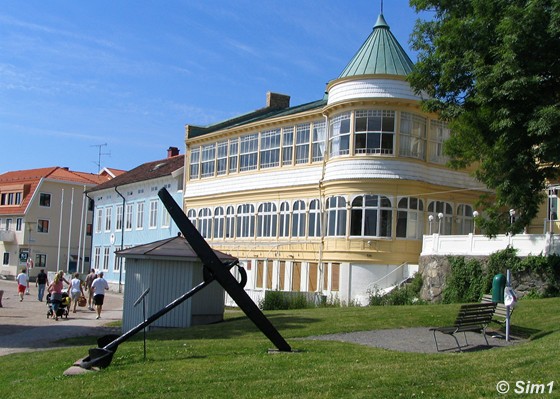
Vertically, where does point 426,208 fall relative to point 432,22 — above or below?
below

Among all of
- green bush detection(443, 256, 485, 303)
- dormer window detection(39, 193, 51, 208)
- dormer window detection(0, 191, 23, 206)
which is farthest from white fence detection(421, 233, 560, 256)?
dormer window detection(0, 191, 23, 206)

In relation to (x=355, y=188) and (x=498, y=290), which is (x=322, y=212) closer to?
(x=355, y=188)

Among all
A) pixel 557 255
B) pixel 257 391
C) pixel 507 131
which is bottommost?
pixel 257 391

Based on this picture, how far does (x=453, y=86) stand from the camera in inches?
755

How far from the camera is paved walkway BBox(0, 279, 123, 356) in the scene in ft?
64.1

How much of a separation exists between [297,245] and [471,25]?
1960 centimetres

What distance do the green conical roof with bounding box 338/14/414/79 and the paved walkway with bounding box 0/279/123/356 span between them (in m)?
15.2

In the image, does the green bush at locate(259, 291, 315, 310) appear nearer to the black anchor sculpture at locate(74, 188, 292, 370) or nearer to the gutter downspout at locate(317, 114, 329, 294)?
the gutter downspout at locate(317, 114, 329, 294)

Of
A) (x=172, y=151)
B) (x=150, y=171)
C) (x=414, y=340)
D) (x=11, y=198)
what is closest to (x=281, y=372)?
(x=414, y=340)

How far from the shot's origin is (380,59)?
34250 mm

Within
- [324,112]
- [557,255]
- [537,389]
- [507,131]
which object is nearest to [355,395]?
[537,389]

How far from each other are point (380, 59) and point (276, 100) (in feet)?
47.9

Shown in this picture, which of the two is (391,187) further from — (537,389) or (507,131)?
(537,389)

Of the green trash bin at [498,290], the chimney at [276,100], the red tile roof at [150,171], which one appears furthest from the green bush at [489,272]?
the red tile roof at [150,171]
